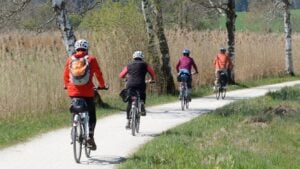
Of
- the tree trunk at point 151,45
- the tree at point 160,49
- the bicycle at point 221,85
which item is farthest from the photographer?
the tree at point 160,49

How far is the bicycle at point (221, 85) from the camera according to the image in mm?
23250

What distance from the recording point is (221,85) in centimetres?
2339

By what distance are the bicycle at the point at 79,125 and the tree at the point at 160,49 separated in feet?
44.0

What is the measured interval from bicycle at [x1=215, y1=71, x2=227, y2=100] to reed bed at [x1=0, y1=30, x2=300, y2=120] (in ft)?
9.81

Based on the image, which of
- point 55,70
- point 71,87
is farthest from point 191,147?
point 55,70

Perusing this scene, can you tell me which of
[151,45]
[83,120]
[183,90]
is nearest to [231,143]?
[83,120]

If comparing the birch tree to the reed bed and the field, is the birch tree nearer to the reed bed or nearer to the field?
the reed bed

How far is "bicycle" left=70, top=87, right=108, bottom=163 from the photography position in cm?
1061

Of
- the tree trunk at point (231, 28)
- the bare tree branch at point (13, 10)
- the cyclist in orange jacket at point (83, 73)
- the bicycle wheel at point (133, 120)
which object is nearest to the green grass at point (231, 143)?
the bicycle wheel at point (133, 120)

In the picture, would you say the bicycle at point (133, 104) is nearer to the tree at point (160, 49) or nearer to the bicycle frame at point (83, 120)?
the bicycle frame at point (83, 120)

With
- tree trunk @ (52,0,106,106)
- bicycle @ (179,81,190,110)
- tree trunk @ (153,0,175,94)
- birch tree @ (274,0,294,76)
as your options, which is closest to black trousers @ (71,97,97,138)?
tree trunk @ (52,0,106,106)

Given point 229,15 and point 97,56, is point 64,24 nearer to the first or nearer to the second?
point 97,56

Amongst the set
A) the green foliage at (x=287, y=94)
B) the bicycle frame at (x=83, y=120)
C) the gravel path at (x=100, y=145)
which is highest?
the bicycle frame at (x=83, y=120)

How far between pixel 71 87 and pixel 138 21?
1392 centimetres
